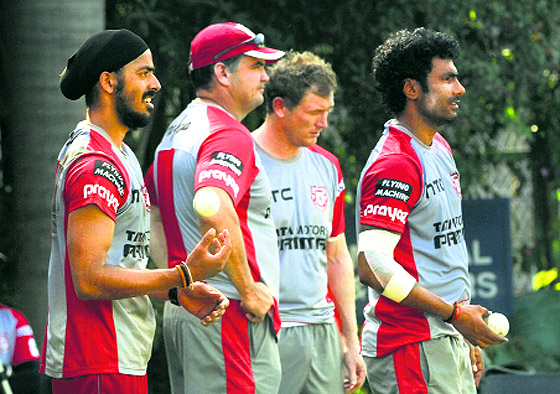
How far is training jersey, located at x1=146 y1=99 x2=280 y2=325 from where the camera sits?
12.1 ft

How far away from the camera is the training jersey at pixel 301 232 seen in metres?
4.40

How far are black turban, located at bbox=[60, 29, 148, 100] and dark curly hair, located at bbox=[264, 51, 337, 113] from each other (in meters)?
1.46

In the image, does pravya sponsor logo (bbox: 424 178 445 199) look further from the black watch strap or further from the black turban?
the black turban

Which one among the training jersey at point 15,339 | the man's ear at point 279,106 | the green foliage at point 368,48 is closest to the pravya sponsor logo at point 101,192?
the man's ear at point 279,106

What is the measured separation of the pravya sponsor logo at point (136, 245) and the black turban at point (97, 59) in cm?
50

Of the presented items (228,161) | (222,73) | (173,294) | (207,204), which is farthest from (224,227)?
(222,73)

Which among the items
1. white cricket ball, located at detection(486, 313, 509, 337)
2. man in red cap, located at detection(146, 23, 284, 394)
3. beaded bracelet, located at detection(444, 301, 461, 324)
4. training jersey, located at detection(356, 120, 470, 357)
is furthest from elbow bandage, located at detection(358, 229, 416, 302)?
man in red cap, located at detection(146, 23, 284, 394)

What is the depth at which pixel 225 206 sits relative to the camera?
3.55 meters

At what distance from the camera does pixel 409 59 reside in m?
4.02

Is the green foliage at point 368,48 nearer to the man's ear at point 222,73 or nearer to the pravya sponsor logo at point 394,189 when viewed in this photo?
the man's ear at point 222,73

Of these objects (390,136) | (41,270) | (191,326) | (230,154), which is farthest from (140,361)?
(41,270)

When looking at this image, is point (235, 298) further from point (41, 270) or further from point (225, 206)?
point (41, 270)

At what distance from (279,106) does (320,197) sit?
0.50 meters

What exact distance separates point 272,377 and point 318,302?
0.72 metres
